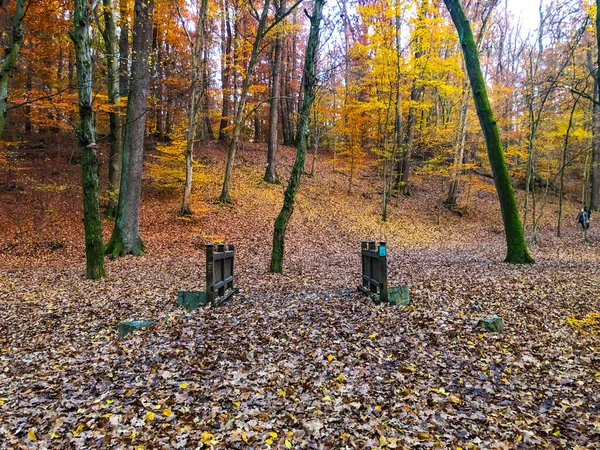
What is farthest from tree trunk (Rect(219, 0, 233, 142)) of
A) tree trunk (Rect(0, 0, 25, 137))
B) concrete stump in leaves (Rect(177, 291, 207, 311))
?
concrete stump in leaves (Rect(177, 291, 207, 311))

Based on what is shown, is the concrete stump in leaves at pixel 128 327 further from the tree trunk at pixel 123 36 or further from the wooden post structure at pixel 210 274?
the tree trunk at pixel 123 36

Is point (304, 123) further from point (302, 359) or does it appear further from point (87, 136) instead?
point (302, 359)

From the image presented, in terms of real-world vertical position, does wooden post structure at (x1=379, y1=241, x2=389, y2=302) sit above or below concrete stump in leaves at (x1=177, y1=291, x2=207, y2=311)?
above

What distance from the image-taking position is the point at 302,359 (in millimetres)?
4504

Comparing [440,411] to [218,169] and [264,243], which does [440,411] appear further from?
[218,169]

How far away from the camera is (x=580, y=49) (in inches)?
601

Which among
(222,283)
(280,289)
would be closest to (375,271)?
(280,289)

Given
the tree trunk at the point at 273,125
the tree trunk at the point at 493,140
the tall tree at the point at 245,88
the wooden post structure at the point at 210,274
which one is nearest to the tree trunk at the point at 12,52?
the wooden post structure at the point at 210,274

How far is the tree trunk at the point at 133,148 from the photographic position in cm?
1162

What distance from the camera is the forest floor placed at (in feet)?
10.5

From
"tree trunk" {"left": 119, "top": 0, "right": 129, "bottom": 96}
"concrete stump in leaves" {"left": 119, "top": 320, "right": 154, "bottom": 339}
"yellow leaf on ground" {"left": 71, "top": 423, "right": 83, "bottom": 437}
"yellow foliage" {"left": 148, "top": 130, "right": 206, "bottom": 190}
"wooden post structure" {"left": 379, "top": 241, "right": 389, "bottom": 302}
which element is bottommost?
"concrete stump in leaves" {"left": 119, "top": 320, "right": 154, "bottom": 339}

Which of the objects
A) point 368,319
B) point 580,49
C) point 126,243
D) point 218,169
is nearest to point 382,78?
point 580,49

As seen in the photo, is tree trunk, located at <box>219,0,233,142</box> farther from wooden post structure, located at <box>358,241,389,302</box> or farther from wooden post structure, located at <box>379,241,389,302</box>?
wooden post structure, located at <box>379,241,389,302</box>

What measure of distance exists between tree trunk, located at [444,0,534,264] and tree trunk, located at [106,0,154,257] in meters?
9.17
